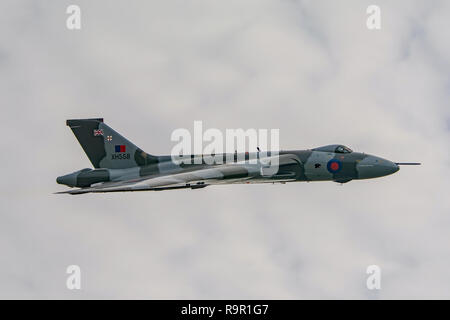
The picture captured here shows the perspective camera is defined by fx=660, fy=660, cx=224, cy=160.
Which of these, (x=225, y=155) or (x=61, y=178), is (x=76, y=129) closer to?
(x=61, y=178)

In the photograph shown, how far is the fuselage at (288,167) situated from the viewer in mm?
45844

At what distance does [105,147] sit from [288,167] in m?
13.3

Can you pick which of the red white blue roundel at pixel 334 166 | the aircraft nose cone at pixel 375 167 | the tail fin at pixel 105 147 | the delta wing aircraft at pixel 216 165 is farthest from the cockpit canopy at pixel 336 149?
the tail fin at pixel 105 147

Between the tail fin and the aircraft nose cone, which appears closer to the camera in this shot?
the aircraft nose cone

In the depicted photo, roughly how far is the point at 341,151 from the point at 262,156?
19.0ft

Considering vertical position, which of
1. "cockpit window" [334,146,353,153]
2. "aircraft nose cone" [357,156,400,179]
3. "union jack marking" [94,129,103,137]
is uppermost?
"union jack marking" [94,129,103,137]

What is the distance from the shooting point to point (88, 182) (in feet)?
151

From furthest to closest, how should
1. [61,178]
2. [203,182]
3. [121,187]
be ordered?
[61,178], [203,182], [121,187]

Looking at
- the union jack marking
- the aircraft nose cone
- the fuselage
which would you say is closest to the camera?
the fuselage

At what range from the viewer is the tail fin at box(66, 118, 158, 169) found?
47719mm

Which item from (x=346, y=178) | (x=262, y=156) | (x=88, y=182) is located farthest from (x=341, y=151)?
(x=88, y=182)

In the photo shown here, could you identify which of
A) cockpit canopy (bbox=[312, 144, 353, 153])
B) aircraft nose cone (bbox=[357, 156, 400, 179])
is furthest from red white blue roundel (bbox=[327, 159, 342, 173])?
aircraft nose cone (bbox=[357, 156, 400, 179])

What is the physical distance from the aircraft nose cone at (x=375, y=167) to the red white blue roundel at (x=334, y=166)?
1361 mm

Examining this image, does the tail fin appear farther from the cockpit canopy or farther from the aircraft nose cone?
the aircraft nose cone
